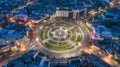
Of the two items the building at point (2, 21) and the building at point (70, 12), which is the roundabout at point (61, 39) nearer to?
the building at point (70, 12)

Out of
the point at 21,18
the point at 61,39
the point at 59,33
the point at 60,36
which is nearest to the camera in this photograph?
the point at 61,39

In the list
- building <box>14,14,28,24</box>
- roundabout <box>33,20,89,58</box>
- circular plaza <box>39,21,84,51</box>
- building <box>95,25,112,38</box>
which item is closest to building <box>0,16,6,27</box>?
building <box>14,14,28,24</box>

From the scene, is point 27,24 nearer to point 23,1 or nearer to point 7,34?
point 7,34

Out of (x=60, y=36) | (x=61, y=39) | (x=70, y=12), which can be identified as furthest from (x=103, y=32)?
(x=70, y=12)

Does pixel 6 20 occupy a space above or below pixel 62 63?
above

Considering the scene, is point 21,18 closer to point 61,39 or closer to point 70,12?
point 61,39

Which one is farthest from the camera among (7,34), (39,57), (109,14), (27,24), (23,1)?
(23,1)

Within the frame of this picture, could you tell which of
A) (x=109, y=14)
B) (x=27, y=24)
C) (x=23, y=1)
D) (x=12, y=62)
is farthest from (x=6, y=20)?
(x=109, y=14)
